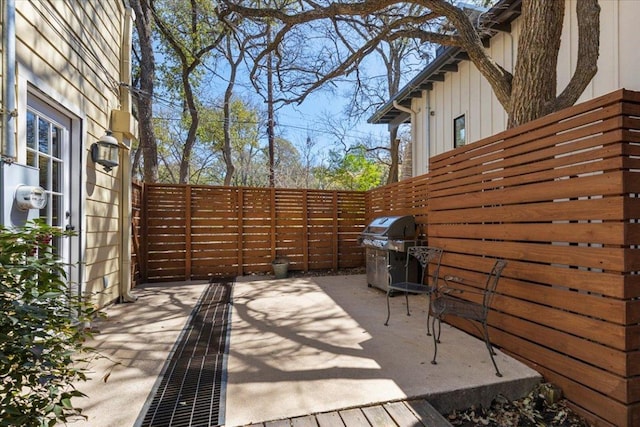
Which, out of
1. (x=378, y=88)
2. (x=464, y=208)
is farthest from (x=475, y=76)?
(x=378, y=88)

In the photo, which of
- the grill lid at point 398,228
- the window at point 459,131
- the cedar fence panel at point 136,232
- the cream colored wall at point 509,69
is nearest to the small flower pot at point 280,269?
the grill lid at point 398,228

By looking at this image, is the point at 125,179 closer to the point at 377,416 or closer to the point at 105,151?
the point at 105,151

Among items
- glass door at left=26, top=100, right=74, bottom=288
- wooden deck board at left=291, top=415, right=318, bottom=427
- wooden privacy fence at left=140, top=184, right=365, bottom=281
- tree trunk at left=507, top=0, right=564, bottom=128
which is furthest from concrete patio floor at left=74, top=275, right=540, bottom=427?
tree trunk at left=507, top=0, right=564, bottom=128

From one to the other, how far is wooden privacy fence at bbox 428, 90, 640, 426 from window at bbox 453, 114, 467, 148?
2.97 meters

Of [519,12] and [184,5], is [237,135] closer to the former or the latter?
[184,5]

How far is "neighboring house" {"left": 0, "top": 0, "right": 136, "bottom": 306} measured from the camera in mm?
2244

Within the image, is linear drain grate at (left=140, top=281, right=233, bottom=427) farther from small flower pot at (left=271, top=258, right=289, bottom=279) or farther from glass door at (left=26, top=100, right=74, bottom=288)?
small flower pot at (left=271, top=258, right=289, bottom=279)

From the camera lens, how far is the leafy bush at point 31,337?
3.86ft

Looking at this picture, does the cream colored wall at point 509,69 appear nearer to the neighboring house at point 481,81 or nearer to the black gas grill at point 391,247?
the neighboring house at point 481,81

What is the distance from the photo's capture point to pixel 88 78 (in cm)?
355

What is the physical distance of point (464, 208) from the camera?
3439 mm

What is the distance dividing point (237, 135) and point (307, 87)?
31.4 feet

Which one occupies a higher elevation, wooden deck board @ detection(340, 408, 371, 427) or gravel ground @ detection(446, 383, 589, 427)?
Answer: wooden deck board @ detection(340, 408, 371, 427)

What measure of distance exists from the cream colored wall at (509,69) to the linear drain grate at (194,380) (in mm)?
4867
